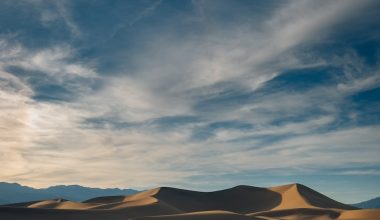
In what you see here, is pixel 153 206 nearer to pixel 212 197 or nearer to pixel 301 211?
pixel 301 211

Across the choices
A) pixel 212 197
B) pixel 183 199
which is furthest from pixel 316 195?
pixel 183 199

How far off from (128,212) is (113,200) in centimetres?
3687

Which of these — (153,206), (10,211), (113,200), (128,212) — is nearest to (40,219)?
(10,211)

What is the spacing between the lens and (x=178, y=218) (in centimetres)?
4047

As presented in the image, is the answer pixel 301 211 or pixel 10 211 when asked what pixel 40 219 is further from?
pixel 301 211

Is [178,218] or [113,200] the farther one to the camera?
[113,200]

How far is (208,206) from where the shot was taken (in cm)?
8744

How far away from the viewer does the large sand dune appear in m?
54.0

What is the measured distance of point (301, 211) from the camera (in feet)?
206

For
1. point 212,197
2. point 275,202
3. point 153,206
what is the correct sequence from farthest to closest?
point 212,197 < point 275,202 < point 153,206

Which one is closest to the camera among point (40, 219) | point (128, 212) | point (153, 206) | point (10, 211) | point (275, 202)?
point (40, 219)

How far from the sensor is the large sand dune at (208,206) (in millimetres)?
53978

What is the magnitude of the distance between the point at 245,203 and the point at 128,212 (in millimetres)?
36781

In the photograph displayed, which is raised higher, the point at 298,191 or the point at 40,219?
the point at 298,191
